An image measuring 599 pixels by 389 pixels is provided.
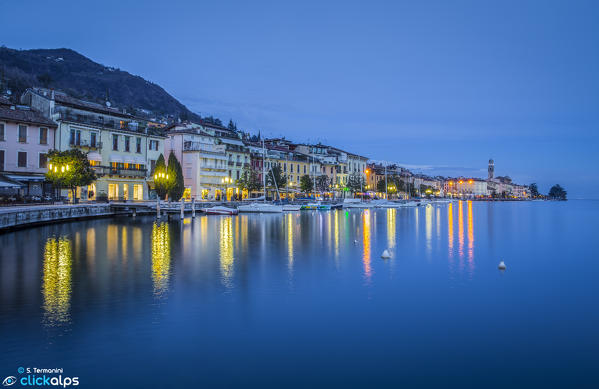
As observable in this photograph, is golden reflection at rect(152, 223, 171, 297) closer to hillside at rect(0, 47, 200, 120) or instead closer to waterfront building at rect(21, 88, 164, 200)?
waterfront building at rect(21, 88, 164, 200)

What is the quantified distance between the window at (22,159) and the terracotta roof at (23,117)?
2985 mm

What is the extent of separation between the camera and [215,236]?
102 ft

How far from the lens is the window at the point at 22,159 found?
40.7 m

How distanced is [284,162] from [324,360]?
76799 millimetres

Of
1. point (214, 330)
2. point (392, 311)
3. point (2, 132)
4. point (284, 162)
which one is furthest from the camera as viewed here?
point (284, 162)

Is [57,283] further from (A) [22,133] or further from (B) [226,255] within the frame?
(A) [22,133]

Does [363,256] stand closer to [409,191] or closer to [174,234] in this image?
[174,234]

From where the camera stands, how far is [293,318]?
11.7 metres

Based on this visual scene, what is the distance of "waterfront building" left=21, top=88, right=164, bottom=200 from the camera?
4666 cm

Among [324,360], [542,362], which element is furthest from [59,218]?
[542,362]

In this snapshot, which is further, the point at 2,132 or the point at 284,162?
the point at 284,162

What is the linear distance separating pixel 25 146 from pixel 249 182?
33.2 m

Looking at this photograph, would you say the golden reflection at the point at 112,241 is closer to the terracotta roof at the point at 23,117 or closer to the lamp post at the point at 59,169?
the lamp post at the point at 59,169

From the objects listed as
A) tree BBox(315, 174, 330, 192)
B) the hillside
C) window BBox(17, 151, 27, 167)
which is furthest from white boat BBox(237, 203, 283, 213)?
the hillside
